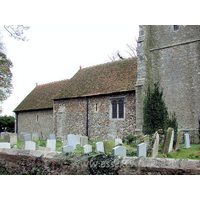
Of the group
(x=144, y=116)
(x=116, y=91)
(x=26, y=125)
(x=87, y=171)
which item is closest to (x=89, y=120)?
(x=116, y=91)

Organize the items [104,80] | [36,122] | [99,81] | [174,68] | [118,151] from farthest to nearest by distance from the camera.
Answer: [36,122]
[99,81]
[104,80]
[174,68]
[118,151]

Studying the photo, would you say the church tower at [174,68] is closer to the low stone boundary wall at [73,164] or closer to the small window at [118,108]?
the small window at [118,108]

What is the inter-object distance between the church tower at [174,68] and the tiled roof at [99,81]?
4.59 feet

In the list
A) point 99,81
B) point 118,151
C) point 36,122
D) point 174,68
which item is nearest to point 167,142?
point 118,151

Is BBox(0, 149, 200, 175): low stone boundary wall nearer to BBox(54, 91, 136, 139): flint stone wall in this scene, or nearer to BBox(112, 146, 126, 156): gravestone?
BBox(112, 146, 126, 156): gravestone

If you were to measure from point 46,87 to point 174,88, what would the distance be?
15.6m

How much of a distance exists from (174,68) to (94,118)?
6.84 m

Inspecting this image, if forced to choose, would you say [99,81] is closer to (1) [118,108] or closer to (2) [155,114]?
(1) [118,108]

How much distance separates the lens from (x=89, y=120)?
16.2 meters

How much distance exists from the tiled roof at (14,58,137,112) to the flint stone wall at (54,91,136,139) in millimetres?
498

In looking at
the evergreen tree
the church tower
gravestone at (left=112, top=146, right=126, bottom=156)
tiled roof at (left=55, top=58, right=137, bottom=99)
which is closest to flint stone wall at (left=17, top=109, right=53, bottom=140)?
tiled roof at (left=55, top=58, right=137, bottom=99)

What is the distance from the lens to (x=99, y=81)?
1708 cm

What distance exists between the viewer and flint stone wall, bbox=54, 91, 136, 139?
14.3 m

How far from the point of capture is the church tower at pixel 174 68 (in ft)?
44.0
